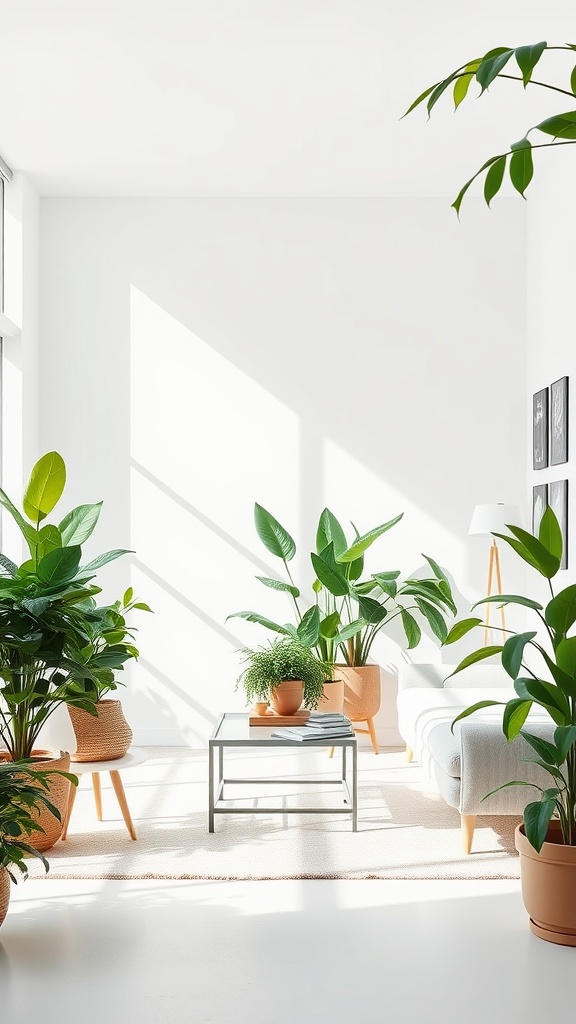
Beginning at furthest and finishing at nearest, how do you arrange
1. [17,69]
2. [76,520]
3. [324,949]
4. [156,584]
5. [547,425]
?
[156,584] → [547,425] → [17,69] → [76,520] → [324,949]

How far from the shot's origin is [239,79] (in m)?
4.29

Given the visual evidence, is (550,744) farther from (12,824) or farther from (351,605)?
(351,605)

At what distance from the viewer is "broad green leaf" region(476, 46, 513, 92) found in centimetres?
159

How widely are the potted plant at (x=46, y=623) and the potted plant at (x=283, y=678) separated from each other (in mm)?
788

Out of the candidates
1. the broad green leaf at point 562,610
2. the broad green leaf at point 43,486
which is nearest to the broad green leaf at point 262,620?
the broad green leaf at point 43,486

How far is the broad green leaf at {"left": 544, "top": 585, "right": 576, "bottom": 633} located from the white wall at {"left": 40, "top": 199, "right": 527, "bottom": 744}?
3.15 m

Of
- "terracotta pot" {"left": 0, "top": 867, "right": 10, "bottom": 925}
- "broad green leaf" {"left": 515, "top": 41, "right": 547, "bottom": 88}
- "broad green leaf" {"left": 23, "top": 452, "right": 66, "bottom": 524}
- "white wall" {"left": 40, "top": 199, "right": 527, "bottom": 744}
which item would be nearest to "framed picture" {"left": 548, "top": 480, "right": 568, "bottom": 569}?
"white wall" {"left": 40, "top": 199, "right": 527, "bottom": 744}

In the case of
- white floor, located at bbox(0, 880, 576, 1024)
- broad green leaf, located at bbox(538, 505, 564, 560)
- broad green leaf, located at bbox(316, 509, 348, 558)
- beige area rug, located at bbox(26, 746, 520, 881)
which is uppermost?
broad green leaf, located at bbox(316, 509, 348, 558)

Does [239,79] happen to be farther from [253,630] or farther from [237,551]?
[253,630]

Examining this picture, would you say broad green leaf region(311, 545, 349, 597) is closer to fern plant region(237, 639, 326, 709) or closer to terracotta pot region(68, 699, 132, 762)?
fern plant region(237, 639, 326, 709)

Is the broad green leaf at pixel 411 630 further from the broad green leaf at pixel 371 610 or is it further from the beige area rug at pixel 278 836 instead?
the beige area rug at pixel 278 836

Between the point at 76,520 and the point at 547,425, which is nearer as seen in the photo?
the point at 76,520

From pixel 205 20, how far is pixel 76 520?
2.08 m

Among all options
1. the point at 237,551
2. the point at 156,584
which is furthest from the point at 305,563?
the point at 156,584
